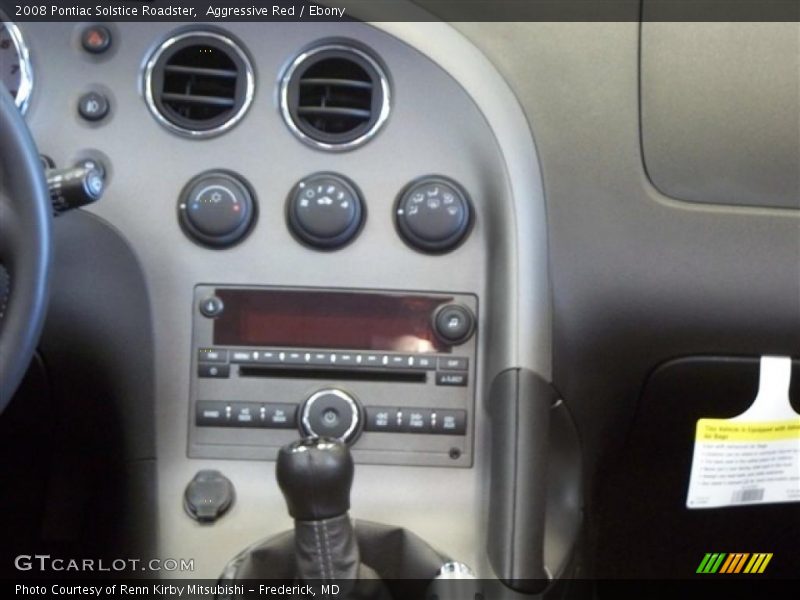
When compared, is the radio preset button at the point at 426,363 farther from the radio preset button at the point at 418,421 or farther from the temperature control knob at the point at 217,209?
the temperature control knob at the point at 217,209

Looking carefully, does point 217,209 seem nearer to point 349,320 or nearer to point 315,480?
point 349,320

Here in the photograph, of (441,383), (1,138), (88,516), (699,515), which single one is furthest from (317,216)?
(699,515)

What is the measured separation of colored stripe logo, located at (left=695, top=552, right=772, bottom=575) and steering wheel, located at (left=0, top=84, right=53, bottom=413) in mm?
850

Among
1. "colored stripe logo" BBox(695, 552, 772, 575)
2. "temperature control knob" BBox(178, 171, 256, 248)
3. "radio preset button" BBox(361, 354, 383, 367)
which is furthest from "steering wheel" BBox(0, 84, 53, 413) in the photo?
"colored stripe logo" BBox(695, 552, 772, 575)

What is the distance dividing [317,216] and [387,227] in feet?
0.23

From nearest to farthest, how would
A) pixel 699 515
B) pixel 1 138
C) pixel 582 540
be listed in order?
1. pixel 1 138
2. pixel 582 540
3. pixel 699 515

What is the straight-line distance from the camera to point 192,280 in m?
1.00

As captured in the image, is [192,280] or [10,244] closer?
[10,244]

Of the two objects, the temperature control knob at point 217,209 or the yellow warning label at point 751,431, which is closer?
the temperature control knob at point 217,209

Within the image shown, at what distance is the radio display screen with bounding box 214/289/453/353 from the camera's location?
3.23ft

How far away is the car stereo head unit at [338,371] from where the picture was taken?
38.5 inches

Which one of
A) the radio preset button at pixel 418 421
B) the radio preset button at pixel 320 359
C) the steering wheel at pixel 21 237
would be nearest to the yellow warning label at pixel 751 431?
the radio preset button at pixel 418 421

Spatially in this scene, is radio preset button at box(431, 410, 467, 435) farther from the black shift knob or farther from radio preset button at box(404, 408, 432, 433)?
the black shift knob

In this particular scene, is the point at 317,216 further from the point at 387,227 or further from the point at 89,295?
the point at 89,295
